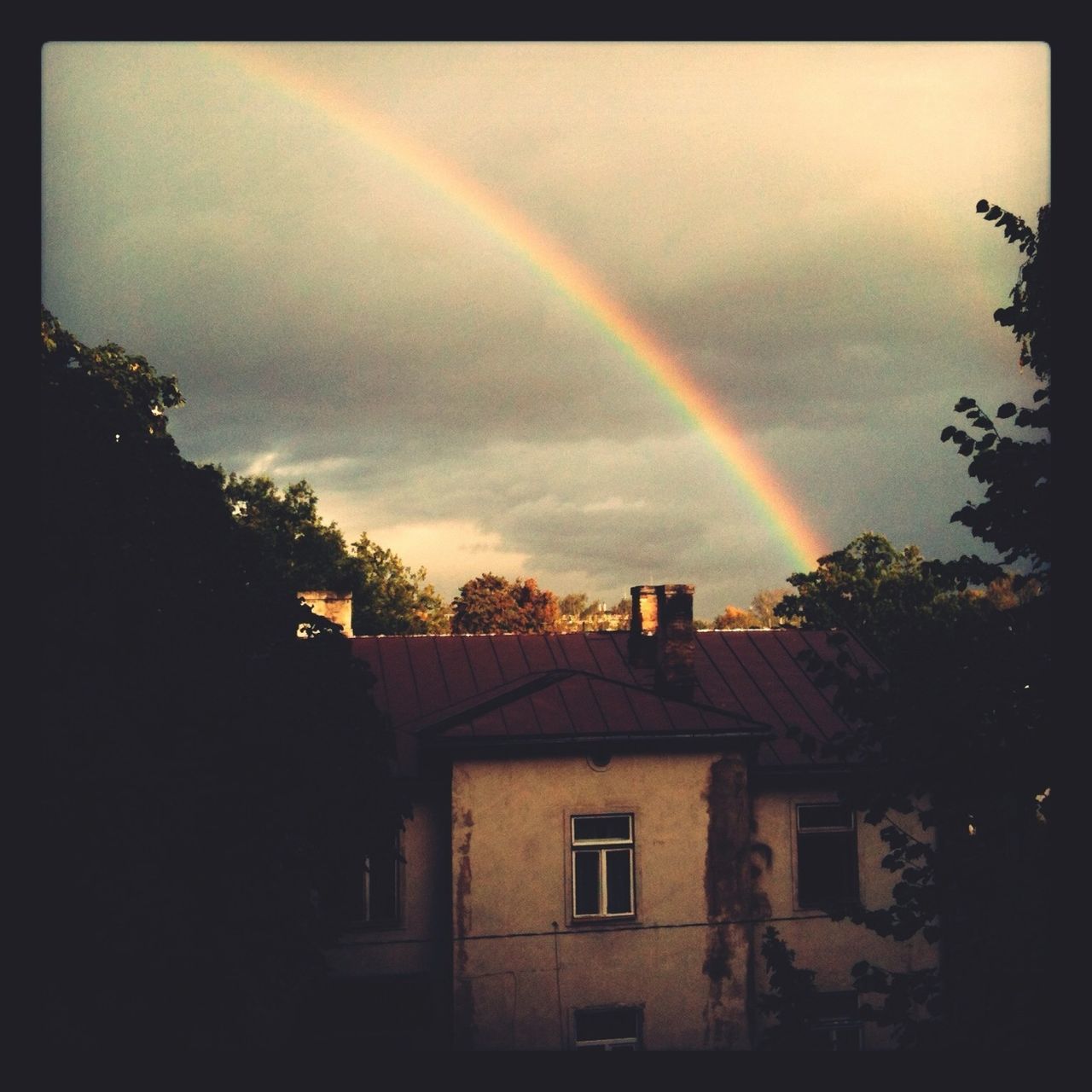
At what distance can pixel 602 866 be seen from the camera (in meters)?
15.8

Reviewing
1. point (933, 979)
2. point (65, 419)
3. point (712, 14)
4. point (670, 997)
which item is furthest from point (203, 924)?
point (670, 997)

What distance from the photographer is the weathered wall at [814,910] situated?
16031 mm

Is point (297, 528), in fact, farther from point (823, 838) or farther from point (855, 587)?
point (823, 838)

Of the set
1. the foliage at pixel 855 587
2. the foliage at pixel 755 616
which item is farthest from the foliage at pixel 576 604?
the foliage at pixel 855 587

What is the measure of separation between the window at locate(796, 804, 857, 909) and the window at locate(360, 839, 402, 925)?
6434mm

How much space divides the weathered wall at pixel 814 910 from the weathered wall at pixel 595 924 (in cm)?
67

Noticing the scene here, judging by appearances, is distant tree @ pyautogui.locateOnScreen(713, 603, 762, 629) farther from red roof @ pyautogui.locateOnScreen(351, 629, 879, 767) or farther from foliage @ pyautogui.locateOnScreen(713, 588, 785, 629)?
red roof @ pyautogui.locateOnScreen(351, 629, 879, 767)

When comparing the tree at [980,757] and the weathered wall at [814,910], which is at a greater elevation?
the tree at [980,757]

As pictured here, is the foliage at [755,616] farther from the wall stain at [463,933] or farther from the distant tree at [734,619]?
the wall stain at [463,933]

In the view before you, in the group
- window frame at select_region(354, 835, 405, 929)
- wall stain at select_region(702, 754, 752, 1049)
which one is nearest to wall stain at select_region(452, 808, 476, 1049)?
window frame at select_region(354, 835, 405, 929)

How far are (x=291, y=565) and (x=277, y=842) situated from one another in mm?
40811

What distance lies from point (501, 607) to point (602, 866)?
57248 mm

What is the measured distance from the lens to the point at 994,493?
4426 millimetres

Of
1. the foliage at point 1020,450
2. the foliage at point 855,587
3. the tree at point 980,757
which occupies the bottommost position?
the tree at point 980,757
